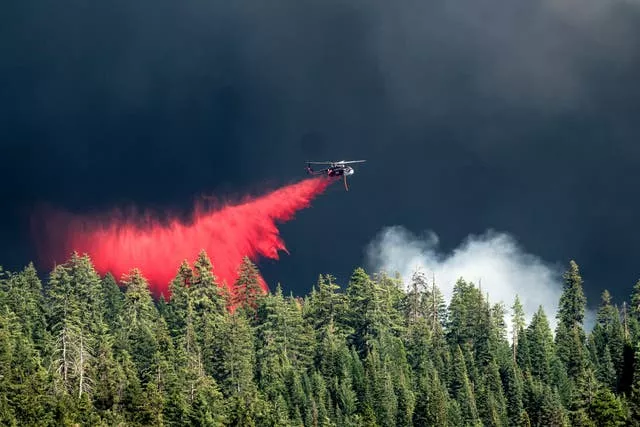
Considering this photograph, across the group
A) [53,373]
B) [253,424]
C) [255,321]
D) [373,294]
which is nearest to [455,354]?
[373,294]

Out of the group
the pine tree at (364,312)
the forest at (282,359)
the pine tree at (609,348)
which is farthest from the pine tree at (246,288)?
the pine tree at (609,348)

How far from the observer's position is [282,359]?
173625 millimetres

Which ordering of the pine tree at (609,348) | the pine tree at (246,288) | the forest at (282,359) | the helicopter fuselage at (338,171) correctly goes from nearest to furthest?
the forest at (282,359), the helicopter fuselage at (338,171), the pine tree at (609,348), the pine tree at (246,288)

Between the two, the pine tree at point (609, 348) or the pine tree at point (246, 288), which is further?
the pine tree at point (246, 288)

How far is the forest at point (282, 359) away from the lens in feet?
461

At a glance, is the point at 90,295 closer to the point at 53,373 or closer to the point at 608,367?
the point at 53,373

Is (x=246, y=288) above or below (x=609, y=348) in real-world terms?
above

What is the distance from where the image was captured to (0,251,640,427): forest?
5531 inches

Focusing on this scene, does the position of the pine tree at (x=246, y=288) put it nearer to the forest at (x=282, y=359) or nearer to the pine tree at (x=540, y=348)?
the forest at (x=282, y=359)

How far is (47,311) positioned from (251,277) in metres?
35.5

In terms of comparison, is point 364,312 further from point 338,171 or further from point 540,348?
point 338,171

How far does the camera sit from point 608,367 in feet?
591

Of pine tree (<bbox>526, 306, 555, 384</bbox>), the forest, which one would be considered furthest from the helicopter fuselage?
pine tree (<bbox>526, 306, 555, 384</bbox>)

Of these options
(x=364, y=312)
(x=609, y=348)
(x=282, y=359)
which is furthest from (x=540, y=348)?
(x=282, y=359)
